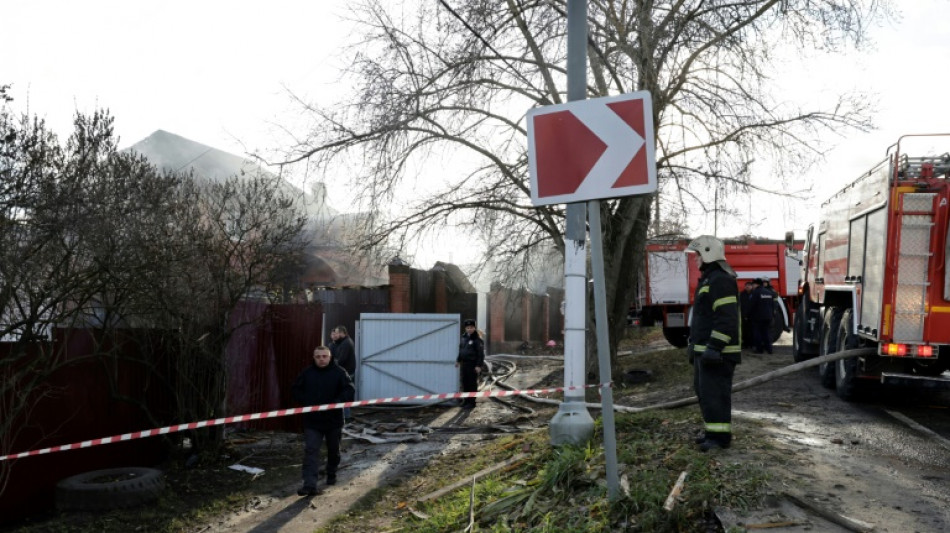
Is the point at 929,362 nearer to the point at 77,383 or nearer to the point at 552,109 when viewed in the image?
the point at 552,109

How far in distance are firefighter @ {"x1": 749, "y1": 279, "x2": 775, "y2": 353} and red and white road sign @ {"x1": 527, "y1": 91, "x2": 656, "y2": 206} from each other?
13.7 m

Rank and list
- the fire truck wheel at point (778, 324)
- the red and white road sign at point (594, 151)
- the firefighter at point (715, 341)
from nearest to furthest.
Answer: the red and white road sign at point (594, 151), the firefighter at point (715, 341), the fire truck wheel at point (778, 324)

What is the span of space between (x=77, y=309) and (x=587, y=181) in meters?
5.81

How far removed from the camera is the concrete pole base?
7016 mm

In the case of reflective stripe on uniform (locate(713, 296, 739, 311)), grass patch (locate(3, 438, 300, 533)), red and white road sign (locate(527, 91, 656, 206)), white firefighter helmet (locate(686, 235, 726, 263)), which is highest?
red and white road sign (locate(527, 91, 656, 206))

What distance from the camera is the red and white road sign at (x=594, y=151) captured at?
4.53 m

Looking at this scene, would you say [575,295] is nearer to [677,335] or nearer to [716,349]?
[716,349]

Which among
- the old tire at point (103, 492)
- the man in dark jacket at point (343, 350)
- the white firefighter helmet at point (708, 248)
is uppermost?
the white firefighter helmet at point (708, 248)

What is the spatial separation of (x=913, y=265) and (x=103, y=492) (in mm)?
8693

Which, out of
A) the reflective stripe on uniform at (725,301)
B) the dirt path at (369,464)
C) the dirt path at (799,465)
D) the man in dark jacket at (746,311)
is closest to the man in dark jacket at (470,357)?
the dirt path at (369,464)

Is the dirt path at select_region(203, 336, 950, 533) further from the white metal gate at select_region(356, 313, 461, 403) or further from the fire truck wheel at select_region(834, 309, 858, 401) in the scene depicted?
the white metal gate at select_region(356, 313, 461, 403)

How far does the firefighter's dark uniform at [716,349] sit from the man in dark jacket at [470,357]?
8450mm

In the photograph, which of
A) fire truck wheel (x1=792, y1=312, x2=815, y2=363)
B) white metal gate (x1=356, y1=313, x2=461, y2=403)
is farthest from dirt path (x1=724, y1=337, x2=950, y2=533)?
white metal gate (x1=356, y1=313, x2=461, y2=403)

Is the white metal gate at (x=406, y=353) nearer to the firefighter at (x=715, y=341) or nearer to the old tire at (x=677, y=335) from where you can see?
the old tire at (x=677, y=335)
